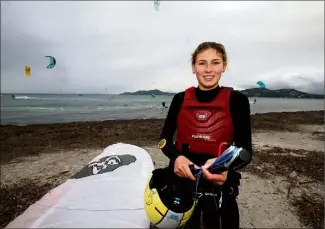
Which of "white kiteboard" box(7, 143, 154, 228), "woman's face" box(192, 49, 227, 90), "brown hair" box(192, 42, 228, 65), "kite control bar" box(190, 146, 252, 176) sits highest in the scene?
"brown hair" box(192, 42, 228, 65)

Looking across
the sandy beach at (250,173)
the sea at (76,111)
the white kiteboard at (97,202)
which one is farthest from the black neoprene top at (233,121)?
the sea at (76,111)

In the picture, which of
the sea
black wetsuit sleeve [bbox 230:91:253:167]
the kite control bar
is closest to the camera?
the kite control bar

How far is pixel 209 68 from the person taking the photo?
2275 millimetres

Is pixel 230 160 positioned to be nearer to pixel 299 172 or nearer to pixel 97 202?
pixel 97 202

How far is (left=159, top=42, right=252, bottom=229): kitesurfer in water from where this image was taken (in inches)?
87.0

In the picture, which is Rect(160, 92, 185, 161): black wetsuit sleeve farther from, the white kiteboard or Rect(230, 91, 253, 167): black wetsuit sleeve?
the white kiteboard

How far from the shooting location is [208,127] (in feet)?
7.42

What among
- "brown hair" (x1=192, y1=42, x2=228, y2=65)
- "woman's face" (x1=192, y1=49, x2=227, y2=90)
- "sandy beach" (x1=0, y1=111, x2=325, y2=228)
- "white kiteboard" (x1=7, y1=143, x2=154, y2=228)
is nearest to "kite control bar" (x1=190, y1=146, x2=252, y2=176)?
"woman's face" (x1=192, y1=49, x2=227, y2=90)

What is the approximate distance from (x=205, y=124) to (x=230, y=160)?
53cm

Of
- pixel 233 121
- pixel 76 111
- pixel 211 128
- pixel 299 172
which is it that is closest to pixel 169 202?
pixel 211 128

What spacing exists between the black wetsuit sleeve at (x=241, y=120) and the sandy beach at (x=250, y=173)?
10.5 feet

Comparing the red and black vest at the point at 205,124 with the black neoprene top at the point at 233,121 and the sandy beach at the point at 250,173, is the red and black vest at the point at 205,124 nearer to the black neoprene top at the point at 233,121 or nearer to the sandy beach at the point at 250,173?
the black neoprene top at the point at 233,121

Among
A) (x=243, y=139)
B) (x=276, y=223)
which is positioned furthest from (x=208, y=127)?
(x=276, y=223)

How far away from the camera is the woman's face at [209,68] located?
2.28m
